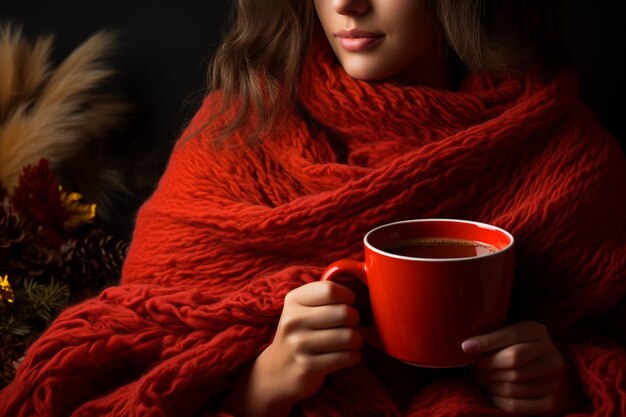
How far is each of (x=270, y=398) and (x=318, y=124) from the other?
0.29 metres

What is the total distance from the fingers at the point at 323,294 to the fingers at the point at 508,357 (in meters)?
0.13

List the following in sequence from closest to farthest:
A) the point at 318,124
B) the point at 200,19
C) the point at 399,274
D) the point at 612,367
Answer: the point at 399,274
the point at 612,367
the point at 318,124
the point at 200,19

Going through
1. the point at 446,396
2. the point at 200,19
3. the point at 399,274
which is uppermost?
the point at 200,19

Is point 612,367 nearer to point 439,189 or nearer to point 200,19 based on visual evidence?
point 439,189

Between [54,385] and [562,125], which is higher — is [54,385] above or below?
below

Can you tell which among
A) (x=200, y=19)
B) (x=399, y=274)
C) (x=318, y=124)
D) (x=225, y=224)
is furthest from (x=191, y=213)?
(x=200, y=19)

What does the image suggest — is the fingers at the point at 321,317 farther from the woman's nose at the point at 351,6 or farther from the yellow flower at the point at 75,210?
the yellow flower at the point at 75,210

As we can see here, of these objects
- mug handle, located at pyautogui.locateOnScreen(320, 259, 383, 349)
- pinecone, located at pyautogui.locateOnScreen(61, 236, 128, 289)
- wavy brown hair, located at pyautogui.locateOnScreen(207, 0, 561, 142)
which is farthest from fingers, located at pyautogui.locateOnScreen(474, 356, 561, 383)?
pinecone, located at pyautogui.locateOnScreen(61, 236, 128, 289)

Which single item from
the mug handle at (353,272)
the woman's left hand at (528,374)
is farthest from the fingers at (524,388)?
the mug handle at (353,272)

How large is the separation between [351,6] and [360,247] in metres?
0.23

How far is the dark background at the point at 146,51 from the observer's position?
103cm

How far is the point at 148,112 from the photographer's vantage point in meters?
1.06

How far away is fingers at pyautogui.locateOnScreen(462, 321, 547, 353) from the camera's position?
60 cm

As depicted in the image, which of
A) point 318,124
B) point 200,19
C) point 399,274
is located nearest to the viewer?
point 399,274
